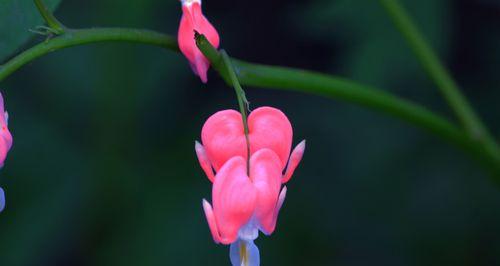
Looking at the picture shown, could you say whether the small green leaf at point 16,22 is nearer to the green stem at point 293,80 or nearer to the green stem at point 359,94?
the green stem at point 293,80

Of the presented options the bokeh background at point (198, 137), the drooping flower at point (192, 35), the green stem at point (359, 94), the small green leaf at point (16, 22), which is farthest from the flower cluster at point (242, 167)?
the bokeh background at point (198, 137)

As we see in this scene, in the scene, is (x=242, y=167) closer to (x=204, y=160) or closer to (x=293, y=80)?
(x=204, y=160)

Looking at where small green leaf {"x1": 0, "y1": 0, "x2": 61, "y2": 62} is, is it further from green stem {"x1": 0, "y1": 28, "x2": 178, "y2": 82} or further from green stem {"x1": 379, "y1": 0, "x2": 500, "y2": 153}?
green stem {"x1": 379, "y1": 0, "x2": 500, "y2": 153}

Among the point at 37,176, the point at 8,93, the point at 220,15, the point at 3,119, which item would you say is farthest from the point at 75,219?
the point at 3,119

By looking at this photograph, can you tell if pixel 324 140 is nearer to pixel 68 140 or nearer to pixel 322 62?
pixel 322 62

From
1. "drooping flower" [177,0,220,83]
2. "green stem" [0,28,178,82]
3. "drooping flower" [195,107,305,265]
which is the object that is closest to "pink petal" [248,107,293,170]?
"drooping flower" [195,107,305,265]

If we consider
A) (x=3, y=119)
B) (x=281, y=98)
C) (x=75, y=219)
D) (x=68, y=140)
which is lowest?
(x=75, y=219)
